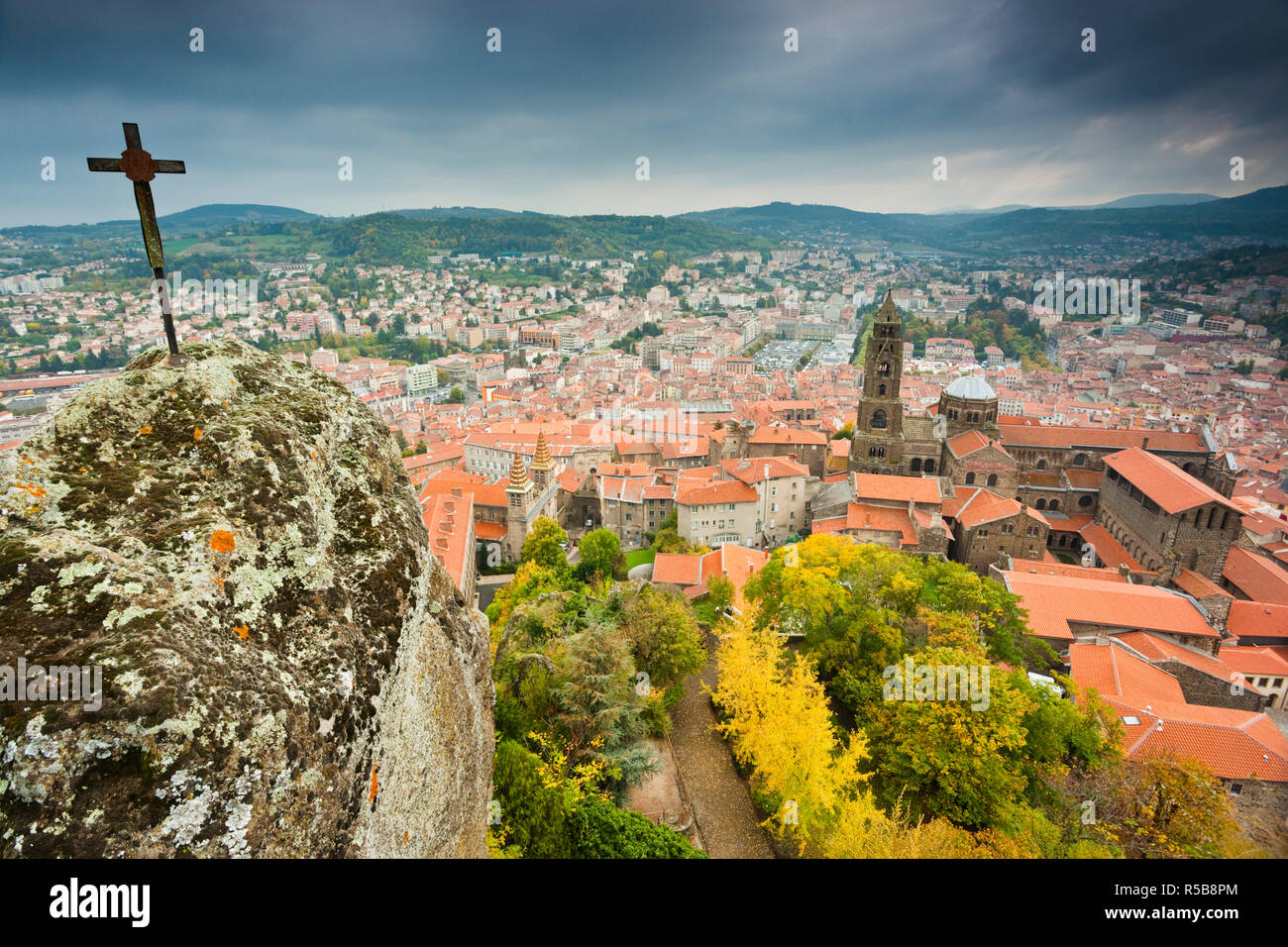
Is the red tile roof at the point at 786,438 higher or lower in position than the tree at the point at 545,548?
higher

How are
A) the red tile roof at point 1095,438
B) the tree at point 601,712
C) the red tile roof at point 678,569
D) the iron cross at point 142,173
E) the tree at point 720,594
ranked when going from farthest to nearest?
1. the red tile roof at point 1095,438
2. the red tile roof at point 678,569
3. the tree at point 720,594
4. the tree at point 601,712
5. the iron cross at point 142,173

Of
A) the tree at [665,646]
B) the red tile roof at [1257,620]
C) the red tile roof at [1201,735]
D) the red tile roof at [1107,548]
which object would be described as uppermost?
the tree at [665,646]

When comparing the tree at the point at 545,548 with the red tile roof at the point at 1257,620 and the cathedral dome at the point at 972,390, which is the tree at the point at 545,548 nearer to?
the cathedral dome at the point at 972,390

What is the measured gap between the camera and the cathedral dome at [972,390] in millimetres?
41656

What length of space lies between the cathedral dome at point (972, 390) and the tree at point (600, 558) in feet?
82.6

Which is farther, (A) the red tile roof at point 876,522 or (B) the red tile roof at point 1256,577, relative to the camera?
(A) the red tile roof at point 876,522

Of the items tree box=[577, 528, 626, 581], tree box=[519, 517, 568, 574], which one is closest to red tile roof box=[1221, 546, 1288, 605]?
tree box=[577, 528, 626, 581]

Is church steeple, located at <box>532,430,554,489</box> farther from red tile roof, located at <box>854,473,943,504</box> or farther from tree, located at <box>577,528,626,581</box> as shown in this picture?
red tile roof, located at <box>854,473,943,504</box>

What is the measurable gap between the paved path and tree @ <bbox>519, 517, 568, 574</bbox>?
13.6 metres

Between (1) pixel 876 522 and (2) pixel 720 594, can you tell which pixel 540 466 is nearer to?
(2) pixel 720 594

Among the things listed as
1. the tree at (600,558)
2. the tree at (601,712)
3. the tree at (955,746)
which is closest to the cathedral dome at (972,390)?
the tree at (600,558)
